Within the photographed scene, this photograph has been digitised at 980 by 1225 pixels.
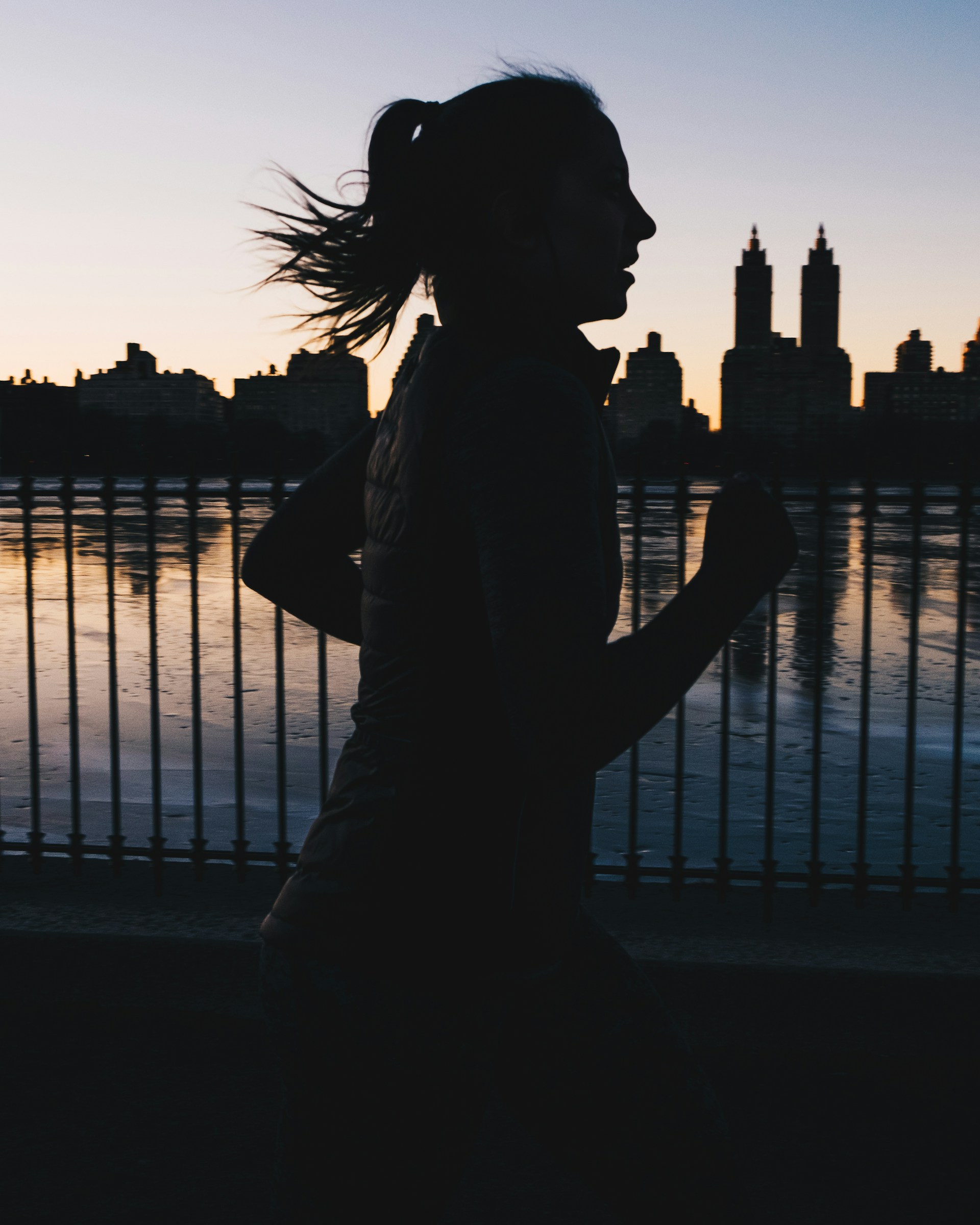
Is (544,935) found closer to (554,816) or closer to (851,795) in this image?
(554,816)

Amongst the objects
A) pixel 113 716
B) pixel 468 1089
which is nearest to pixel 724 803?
pixel 113 716

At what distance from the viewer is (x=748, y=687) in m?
9.27

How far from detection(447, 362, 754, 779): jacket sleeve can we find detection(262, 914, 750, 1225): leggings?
0.30 metres

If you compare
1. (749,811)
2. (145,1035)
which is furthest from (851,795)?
(145,1035)

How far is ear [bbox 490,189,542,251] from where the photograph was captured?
1343mm

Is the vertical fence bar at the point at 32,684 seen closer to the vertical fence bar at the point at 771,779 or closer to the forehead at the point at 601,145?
the vertical fence bar at the point at 771,779

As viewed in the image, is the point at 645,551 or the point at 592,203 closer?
the point at 592,203

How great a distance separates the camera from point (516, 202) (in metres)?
1.35

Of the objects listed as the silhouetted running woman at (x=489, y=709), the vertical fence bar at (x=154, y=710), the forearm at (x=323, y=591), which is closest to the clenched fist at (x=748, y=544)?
the silhouetted running woman at (x=489, y=709)

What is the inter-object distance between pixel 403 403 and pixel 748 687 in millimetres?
8181

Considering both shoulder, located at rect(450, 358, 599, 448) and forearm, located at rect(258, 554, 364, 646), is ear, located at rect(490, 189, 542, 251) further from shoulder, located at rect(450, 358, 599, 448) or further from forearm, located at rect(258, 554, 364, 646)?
forearm, located at rect(258, 554, 364, 646)

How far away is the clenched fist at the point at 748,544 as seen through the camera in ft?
4.29

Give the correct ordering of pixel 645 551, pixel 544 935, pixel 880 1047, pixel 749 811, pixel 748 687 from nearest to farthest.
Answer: pixel 544 935, pixel 880 1047, pixel 749 811, pixel 748 687, pixel 645 551

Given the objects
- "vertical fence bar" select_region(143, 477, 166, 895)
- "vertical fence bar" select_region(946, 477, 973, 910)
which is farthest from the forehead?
"vertical fence bar" select_region(143, 477, 166, 895)
